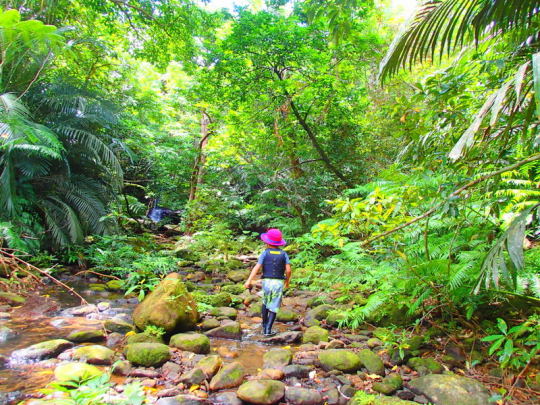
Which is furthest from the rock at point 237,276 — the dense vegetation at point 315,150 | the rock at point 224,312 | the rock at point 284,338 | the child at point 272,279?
the rock at point 284,338

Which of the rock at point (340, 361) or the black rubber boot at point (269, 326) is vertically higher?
the rock at point (340, 361)

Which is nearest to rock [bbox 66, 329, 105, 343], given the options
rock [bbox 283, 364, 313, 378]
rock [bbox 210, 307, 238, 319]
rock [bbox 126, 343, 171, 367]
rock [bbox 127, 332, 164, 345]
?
rock [bbox 127, 332, 164, 345]

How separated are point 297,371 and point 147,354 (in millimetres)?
1568

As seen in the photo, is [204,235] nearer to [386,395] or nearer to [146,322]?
A: [146,322]

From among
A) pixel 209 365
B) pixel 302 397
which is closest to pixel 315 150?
pixel 209 365

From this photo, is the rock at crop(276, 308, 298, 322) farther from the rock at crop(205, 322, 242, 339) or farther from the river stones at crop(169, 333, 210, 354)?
the river stones at crop(169, 333, 210, 354)

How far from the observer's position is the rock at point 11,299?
5.23 m

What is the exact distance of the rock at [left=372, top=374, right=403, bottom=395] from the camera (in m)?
2.94

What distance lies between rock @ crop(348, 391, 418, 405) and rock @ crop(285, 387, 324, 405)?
28 cm

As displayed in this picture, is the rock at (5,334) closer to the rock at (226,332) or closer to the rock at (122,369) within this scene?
the rock at (122,369)

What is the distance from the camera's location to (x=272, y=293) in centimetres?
473

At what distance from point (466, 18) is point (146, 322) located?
14.9 ft

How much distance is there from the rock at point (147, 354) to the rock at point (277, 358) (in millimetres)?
1064

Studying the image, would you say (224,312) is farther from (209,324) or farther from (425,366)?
(425,366)
